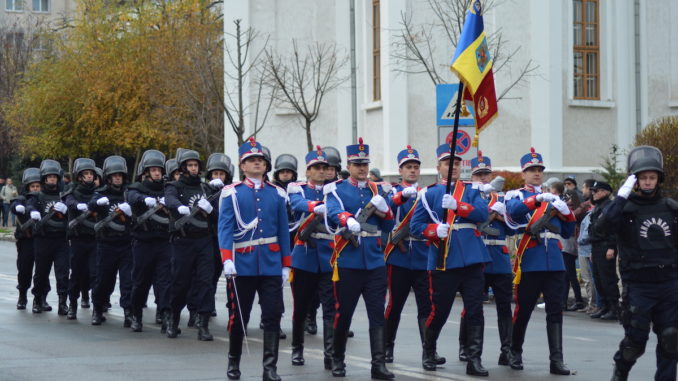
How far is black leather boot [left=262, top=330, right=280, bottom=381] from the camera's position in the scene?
33.9 ft

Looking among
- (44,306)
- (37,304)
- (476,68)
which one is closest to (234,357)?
(476,68)

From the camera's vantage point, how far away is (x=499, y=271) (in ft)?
39.6

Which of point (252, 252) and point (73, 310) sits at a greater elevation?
point (252, 252)

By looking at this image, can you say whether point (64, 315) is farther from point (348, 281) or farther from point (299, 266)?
point (348, 281)

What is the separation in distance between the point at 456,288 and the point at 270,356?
74.5 inches

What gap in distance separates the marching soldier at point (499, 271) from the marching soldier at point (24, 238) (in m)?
7.88

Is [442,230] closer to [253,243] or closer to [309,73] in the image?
[253,243]

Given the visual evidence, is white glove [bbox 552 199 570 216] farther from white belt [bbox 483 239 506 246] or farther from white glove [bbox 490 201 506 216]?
white belt [bbox 483 239 506 246]

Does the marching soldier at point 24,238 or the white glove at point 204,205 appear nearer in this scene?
the white glove at point 204,205

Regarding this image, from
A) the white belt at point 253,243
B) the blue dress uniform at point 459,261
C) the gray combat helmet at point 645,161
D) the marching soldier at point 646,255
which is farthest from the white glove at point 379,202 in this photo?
the gray combat helmet at point 645,161

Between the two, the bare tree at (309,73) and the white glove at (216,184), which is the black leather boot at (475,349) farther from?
the bare tree at (309,73)

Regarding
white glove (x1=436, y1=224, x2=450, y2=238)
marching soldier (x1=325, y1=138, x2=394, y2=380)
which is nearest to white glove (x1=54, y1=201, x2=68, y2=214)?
marching soldier (x1=325, y1=138, x2=394, y2=380)

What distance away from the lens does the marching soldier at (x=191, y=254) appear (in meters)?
13.8

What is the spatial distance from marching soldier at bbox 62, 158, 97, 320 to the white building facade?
598 inches
